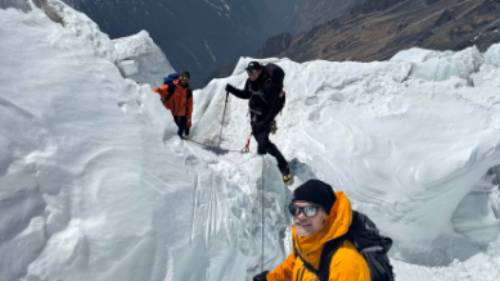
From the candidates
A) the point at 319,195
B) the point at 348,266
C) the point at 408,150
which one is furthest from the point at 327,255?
the point at 408,150

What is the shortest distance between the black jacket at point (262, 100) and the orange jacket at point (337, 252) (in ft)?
10.7

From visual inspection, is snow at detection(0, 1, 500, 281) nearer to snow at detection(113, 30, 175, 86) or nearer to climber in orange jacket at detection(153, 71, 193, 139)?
climber in orange jacket at detection(153, 71, 193, 139)

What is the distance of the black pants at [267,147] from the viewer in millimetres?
6008

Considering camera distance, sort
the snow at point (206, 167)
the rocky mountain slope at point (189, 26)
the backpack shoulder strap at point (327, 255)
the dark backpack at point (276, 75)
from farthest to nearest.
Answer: the rocky mountain slope at point (189, 26) < the dark backpack at point (276, 75) < the snow at point (206, 167) < the backpack shoulder strap at point (327, 255)

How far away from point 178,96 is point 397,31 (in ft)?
401

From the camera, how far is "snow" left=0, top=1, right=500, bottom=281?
3.07 m

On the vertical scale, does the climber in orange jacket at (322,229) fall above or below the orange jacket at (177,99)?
below

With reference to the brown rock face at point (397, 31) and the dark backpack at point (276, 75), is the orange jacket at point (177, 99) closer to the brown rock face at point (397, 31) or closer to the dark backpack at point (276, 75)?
the dark backpack at point (276, 75)

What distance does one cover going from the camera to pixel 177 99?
756 cm

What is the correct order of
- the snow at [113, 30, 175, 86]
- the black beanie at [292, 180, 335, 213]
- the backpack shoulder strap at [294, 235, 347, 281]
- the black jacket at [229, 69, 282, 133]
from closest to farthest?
the backpack shoulder strap at [294, 235, 347, 281] → the black beanie at [292, 180, 335, 213] → the black jacket at [229, 69, 282, 133] → the snow at [113, 30, 175, 86]

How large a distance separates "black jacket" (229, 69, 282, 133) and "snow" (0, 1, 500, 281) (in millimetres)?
517

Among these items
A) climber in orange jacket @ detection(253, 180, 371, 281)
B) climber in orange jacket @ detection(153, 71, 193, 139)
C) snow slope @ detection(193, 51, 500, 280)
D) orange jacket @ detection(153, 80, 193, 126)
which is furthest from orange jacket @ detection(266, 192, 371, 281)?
orange jacket @ detection(153, 80, 193, 126)

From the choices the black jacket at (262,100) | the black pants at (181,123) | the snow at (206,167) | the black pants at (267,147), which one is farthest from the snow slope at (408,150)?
the black jacket at (262,100)

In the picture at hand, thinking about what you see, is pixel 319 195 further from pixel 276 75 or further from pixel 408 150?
pixel 408 150
